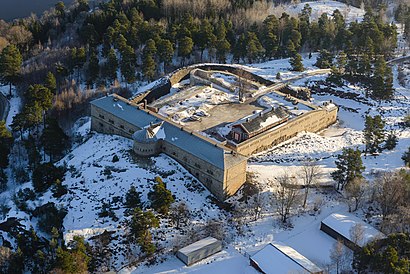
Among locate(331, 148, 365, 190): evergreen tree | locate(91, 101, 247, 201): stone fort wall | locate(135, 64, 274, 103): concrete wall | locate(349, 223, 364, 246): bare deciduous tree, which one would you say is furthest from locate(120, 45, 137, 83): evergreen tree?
locate(349, 223, 364, 246): bare deciduous tree

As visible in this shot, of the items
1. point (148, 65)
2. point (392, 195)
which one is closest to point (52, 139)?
point (148, 65)

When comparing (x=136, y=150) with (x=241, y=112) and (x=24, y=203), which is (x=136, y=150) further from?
(x=241, y=112)

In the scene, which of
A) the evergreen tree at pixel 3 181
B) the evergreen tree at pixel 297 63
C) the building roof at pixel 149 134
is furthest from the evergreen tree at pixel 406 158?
the evergreen tree at pixel 3 181

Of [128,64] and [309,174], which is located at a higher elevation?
[128,64]

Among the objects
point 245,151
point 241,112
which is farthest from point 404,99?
point 245,151

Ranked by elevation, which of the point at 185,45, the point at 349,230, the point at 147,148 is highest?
the point at 185,45

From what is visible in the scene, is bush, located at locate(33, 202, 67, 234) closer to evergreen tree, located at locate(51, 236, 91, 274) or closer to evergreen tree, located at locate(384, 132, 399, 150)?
evergreen tree, located at locate(51, 236, 91, 274)

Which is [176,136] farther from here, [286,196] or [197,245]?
[197,245]
